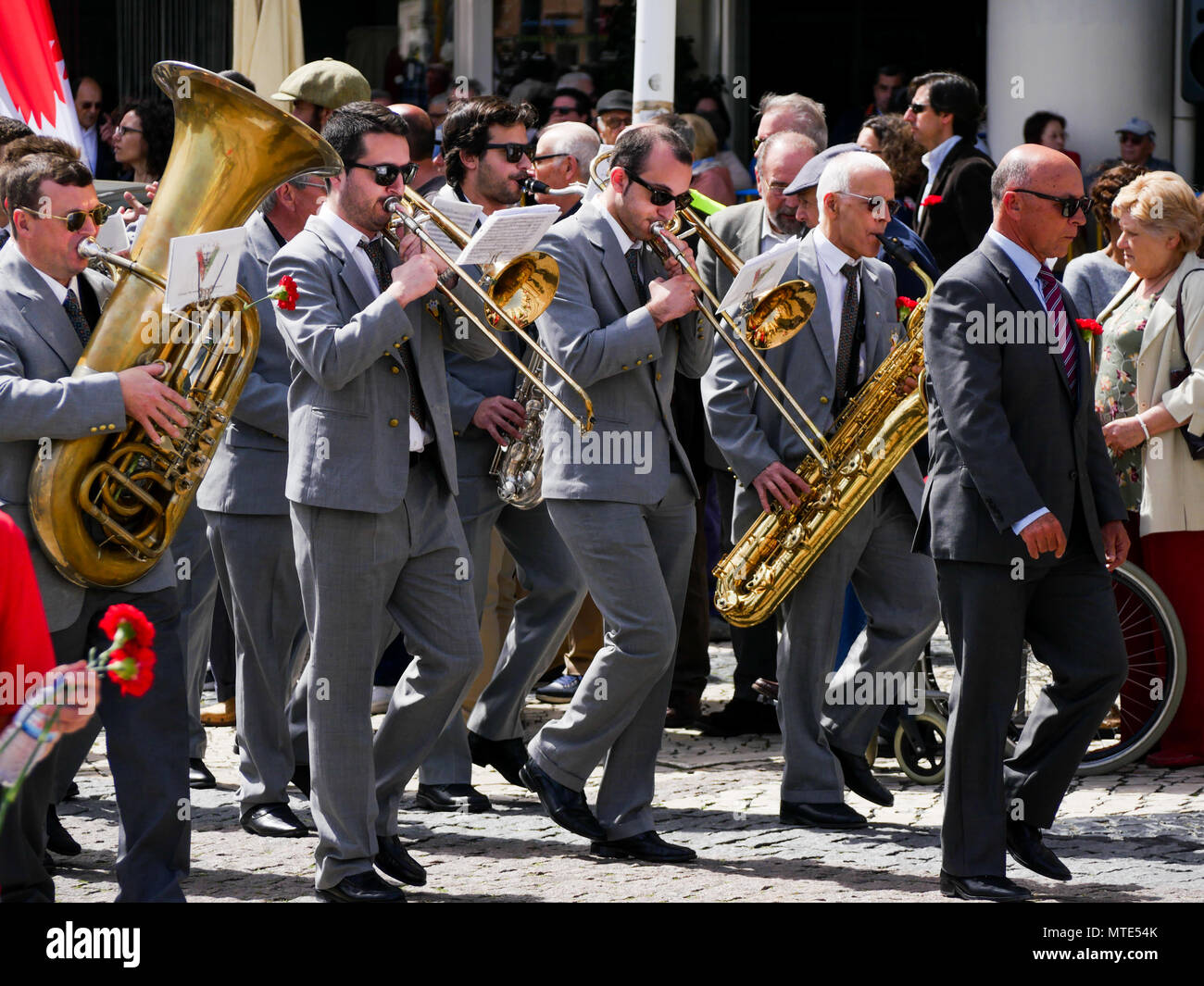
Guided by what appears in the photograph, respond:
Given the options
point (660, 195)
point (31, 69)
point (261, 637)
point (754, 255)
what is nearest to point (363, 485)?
point (261, 637)

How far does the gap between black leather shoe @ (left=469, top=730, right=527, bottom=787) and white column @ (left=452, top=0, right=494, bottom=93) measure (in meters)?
8.92

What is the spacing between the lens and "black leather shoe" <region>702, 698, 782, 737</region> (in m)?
7.71

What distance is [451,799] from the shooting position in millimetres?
6535

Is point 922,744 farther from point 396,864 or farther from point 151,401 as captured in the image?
point 151,401

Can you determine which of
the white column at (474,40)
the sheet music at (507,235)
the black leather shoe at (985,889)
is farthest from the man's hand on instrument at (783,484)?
the white column at (474,40)

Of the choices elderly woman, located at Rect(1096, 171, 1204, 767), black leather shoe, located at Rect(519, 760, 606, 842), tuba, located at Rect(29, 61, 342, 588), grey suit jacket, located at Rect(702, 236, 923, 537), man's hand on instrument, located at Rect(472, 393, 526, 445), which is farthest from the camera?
elderly woman, located at Rect(1096, 171, 1204, 767)

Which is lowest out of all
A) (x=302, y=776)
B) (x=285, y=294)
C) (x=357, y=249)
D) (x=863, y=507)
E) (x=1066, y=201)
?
(x=302, y=776)

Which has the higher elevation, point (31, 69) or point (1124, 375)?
point (31, 69)

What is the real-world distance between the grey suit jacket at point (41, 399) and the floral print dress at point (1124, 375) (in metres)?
3.60

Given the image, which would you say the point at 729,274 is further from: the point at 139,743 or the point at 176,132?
the point at 139,743

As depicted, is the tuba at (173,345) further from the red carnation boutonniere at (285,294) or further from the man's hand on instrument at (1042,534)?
the man's hand on instrument at (1042,534)

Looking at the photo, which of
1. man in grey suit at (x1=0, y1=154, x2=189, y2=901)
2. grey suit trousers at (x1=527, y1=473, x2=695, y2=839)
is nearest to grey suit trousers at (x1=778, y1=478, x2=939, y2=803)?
grey suit trousers at (x1=527, y1=473, x2=695, y2=839)

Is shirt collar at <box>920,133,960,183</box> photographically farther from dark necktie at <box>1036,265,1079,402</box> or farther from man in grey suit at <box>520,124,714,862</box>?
dark necktie at <box>1036,265,1079,402</box>

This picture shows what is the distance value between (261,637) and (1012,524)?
2405 mm
